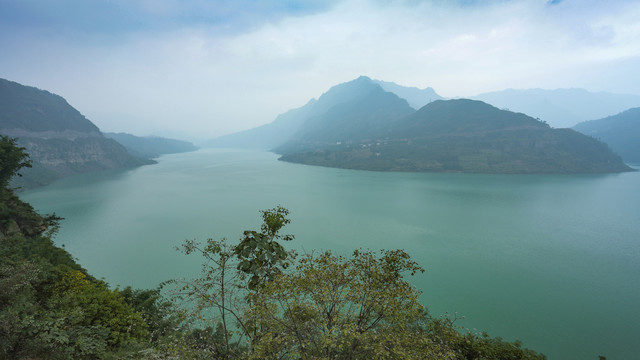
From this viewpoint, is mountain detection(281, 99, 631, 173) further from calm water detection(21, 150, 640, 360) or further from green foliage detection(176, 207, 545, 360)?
green foliage detection(176, 207, 545, 360)

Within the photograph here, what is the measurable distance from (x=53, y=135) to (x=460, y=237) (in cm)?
20580

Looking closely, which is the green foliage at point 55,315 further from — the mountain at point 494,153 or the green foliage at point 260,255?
the mountain at point 494,153

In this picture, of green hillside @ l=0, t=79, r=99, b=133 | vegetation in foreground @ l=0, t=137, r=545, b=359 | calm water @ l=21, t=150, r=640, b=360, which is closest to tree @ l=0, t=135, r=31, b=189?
calm water @ l=21, t=150, r=640, b=360

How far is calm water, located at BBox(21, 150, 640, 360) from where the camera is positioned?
23955 mm

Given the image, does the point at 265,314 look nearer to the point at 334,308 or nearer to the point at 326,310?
the point at 326,310

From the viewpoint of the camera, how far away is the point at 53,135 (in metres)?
151

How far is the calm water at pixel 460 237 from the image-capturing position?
2395cm

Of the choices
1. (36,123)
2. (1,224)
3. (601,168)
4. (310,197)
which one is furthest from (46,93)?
(601,168)

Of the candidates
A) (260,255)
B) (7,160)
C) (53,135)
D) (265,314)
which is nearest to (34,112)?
(53,135)

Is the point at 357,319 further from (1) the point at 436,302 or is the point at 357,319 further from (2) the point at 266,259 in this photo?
(1) the point at 436,302

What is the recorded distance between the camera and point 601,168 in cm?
12862

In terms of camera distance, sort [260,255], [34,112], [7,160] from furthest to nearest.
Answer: [34,112] → [7,160] → [260,255]

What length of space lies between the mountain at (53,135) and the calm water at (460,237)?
201ft

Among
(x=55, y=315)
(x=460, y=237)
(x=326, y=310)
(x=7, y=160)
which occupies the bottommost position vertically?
(x=460, y=237)
